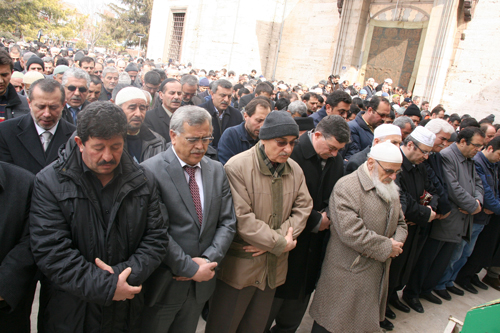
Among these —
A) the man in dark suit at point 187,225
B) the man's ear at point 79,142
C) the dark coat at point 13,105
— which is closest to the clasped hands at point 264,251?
the man in dark suit at point 187,225

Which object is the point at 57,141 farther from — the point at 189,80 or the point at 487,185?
the point at 487,185

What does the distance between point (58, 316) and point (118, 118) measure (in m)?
1.15

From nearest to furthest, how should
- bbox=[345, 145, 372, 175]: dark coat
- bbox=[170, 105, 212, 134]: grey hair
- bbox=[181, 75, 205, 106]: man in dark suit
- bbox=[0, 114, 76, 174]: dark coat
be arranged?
bbox=[170, 105, 212, 134]: grey hair → bbox=[0, 114, 76, 174]: dark coat → bbox=[345, 145, 372, 175]: dark coat → bbox=[181, 75, 205, 106]: man in dark suit

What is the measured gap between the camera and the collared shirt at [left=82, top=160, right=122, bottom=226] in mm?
1906

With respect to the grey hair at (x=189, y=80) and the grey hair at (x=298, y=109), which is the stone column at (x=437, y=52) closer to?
the grey hair at (x=298, y=109)

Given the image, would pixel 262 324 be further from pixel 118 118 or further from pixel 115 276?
pixel 118 118

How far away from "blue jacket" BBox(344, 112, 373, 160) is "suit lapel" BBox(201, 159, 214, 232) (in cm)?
267

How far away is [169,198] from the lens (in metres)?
2.27


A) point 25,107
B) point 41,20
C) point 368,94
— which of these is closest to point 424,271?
point 25,107

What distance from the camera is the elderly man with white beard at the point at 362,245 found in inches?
107

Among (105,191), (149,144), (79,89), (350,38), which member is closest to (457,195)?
(149,144)

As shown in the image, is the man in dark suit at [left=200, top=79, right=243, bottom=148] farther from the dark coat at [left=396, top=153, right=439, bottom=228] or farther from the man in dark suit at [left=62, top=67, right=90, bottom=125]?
the dark coat at [left=396, top=153, right=439, bottom=228]

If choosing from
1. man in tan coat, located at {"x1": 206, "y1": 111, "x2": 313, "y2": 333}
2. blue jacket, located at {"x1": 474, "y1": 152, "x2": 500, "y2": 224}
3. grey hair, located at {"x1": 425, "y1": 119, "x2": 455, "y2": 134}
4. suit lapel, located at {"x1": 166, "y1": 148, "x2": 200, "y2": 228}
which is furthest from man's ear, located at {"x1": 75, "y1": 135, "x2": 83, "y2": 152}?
blue jacket, located at {"x1": 474, "y1": 152, "x2": 500, "y2": 224}

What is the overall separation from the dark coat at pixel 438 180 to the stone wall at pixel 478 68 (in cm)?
922
